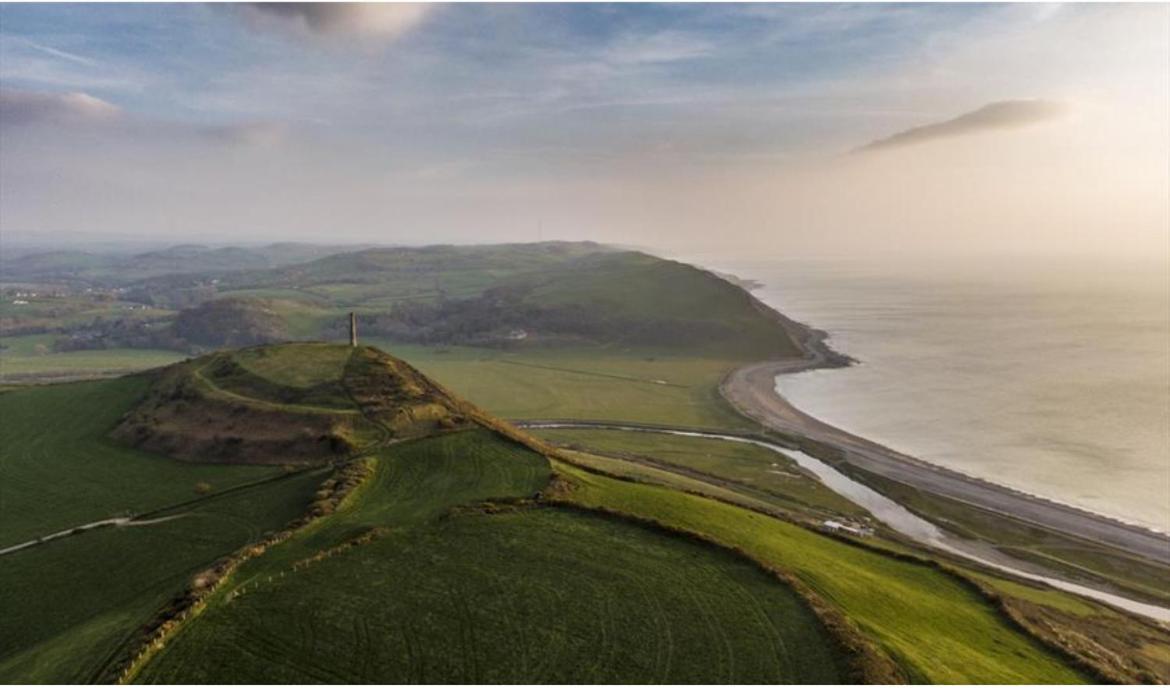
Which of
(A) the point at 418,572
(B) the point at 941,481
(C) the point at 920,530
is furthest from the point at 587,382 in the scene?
(A) the point at 418,572

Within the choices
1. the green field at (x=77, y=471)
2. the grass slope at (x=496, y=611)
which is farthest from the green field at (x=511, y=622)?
the green field at (x=77, y=471)

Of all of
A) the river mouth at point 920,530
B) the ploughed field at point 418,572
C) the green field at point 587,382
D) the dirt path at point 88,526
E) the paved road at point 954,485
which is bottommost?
the river mouth at point 920,530

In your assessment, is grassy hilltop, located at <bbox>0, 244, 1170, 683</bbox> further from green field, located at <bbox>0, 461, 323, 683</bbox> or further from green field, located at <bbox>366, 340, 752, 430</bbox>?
green field, located at <bbox>366, 340, 752, 430</bbox>

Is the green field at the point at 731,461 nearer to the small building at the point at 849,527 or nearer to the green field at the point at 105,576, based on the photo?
the small building at the point at 849,527

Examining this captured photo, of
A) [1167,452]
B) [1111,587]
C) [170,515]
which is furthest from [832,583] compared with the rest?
[1167,452]

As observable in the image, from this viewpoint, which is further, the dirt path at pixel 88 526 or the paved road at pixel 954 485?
the paved road at pixel 954 485

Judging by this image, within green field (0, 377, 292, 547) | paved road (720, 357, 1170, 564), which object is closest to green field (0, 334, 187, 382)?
green field (0, 377, 292, 547)

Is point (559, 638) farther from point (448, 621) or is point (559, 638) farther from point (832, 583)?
point (832, 583)

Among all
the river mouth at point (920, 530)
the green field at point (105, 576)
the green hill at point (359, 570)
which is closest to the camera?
the green hill at point (359, 570)
